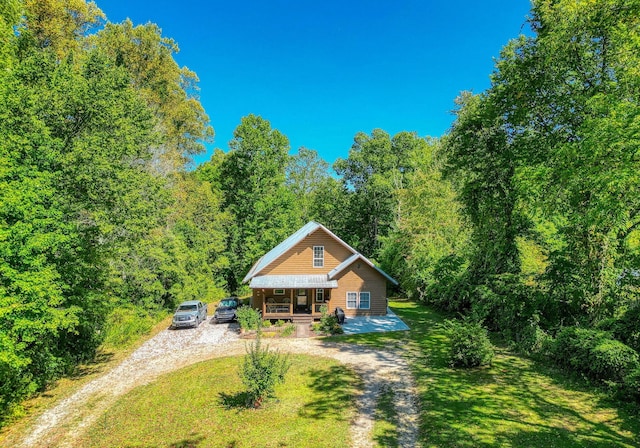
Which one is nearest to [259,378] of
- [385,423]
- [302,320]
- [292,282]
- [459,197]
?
[385,423]

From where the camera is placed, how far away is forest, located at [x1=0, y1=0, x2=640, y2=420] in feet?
41.2

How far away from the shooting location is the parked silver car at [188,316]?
24759mm

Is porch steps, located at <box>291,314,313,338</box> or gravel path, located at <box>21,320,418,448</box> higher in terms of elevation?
porch steps, located at <box>291,314,313,338</box>

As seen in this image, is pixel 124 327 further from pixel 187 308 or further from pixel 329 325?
pixel 329 325

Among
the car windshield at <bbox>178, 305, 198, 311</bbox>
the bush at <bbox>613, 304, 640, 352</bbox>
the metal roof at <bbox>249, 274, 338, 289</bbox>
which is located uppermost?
the metal roof at <bbox>249, 274, 338, 289</bbox>

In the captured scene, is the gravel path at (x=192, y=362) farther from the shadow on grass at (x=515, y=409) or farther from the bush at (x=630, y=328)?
the bush at (x=630, y=328)

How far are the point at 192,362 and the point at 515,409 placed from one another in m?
14.7

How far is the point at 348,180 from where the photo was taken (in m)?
51.2

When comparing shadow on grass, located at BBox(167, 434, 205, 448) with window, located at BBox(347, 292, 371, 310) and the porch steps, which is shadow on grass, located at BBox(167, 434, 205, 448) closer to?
the porch steps

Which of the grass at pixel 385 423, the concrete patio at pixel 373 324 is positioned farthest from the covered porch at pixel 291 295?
the grass at pixel 385 423

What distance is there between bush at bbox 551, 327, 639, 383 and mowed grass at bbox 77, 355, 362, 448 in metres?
8.71

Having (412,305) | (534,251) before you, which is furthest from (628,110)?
(412,305)

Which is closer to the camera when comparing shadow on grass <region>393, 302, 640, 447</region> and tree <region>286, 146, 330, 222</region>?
shadow on grass <region>393, 302, 640, 447</region>

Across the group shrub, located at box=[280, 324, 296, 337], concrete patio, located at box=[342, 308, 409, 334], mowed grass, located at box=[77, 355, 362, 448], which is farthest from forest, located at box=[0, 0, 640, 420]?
shrub, located at box=[280, 324, 296, 337]
